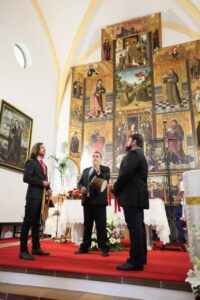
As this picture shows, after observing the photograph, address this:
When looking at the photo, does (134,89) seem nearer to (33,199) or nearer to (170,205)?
(170,205)

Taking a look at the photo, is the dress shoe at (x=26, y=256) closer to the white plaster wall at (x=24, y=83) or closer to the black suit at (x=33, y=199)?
the black suit at (x=33, y=199)

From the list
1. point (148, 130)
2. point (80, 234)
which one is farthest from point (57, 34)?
point (80, 234)

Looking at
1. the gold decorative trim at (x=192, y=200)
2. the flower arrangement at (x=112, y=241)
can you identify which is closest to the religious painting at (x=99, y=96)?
the flower arrangement at (x=112, y=241)

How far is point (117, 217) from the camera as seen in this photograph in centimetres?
564

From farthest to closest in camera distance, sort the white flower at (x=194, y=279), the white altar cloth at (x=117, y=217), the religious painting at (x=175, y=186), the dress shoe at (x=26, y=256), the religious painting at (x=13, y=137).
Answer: the religious painting at (x=175, y=186), the religious painting at (x=13, y=137), the white altar cloth at (x=117, y=217), the dress shoe at (x=26, y=256), the white flower at (x=194, y=279)

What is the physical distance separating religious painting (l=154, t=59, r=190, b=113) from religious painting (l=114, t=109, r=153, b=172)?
0.64 m

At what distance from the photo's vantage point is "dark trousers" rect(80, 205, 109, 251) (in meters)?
4.30

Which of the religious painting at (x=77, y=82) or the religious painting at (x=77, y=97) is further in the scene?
the religious painting at (x=77, y=82)

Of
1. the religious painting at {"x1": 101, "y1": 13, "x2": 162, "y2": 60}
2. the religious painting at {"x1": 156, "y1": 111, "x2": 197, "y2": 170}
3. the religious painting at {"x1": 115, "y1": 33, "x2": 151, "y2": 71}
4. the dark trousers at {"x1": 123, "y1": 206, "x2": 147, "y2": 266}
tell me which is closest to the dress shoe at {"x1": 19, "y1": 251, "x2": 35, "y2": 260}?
the dark trousers at {"x1": 123, "y1": 206, "x2": 147, "y2": 266}

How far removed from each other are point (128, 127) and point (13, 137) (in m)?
4.59

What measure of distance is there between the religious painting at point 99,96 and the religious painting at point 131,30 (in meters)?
0.92

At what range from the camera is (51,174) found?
11.3m

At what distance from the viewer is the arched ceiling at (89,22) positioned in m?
10.9

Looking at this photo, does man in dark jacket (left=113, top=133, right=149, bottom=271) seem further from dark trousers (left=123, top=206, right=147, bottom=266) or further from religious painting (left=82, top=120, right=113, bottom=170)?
religious painting (left=82, top=120, right=113, bottom=170)
